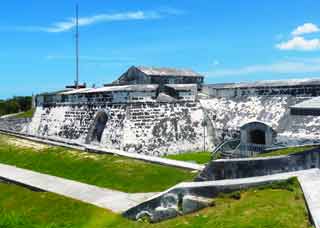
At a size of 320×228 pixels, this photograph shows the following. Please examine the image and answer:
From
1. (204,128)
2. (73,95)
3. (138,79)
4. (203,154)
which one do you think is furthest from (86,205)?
(138,79)

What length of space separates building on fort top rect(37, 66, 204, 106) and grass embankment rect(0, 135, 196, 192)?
4.03 meters

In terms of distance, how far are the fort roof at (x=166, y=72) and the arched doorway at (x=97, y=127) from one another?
7004 millimetres

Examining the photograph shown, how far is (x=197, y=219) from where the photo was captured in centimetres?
700

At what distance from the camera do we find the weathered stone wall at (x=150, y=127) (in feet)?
63.6

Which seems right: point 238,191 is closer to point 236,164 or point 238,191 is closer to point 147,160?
point 236,164

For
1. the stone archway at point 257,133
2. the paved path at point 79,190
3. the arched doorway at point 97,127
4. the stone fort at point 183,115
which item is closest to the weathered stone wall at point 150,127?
the stone fort at point 183,115

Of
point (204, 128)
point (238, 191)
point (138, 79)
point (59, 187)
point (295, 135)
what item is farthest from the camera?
point (138, 79)

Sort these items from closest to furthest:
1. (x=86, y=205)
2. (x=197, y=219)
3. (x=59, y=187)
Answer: (x=197, y=219) → (x=86, y=205) → (x=59, y=187)

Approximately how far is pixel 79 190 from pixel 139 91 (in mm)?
8615

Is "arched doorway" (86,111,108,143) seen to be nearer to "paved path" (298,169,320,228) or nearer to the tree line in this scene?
"paved path" (298,169,320,228)

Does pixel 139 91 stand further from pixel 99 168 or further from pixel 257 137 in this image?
pixel 99 168

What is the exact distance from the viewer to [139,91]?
20.1m

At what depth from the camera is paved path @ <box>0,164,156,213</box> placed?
10.9 m

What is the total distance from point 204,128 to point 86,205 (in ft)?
36.7
